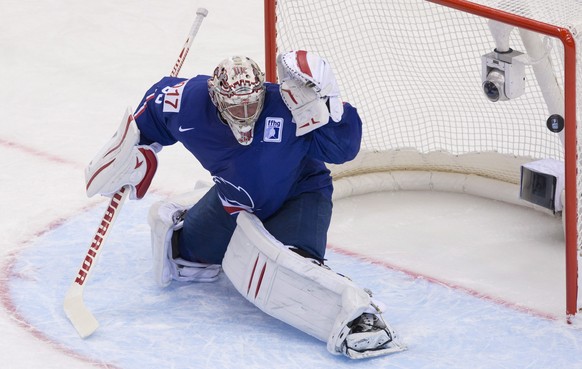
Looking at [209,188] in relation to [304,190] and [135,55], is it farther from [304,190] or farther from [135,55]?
[135,55]

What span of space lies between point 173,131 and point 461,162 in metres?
1.26

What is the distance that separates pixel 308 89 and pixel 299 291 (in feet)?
1.88


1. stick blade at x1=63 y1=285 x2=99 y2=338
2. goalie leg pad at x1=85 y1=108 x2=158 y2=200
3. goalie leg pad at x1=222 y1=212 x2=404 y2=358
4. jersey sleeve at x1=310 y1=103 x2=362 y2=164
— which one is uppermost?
jersey sleeve at x1=310 y1=103 x2=362 y2=164

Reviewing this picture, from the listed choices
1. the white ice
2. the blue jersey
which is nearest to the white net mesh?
the white ice

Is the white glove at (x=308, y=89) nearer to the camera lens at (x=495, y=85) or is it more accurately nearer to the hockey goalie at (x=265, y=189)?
the hockey goalie at (x=265, y=189)

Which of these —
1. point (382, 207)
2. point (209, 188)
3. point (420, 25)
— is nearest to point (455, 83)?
point (420, 25)

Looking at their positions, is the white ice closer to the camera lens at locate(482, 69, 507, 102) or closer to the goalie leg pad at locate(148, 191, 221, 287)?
the goalie leg pad at locate(148, 191, 221, 287)

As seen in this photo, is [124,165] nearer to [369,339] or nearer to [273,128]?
[273,128]

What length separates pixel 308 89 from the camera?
3311 mm

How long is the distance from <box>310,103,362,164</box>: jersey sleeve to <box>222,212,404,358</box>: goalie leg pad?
0.30 metres

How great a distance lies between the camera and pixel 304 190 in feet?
12.1

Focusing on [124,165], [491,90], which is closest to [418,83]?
[491,90]

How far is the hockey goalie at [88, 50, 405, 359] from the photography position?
3336 mm

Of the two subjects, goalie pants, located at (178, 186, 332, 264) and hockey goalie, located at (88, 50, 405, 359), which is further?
goalie pants, located at (178, 186, 332, 264)
